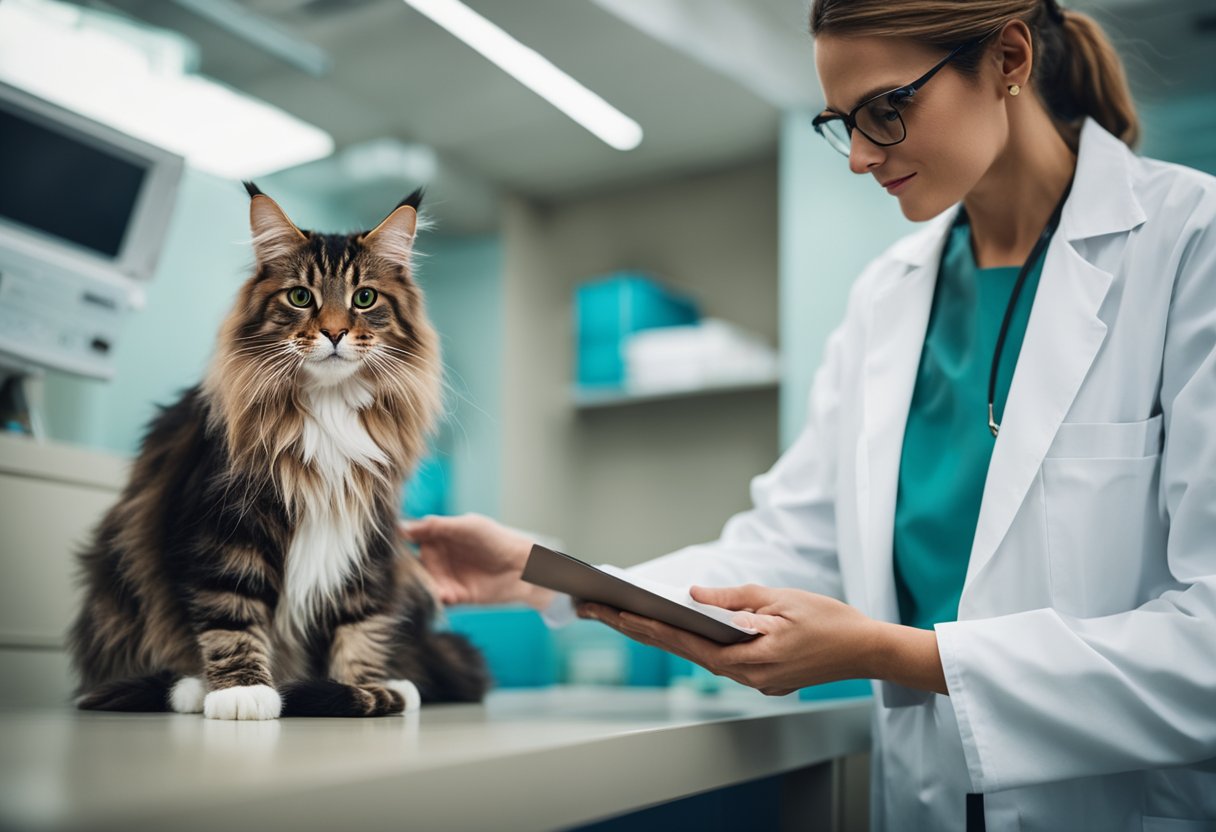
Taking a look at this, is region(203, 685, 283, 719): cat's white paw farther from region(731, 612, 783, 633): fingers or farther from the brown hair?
the brown hair

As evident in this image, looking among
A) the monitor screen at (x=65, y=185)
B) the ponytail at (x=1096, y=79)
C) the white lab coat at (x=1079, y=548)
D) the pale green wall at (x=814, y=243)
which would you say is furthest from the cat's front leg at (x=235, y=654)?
the pale green wall at (x=814, y=243)

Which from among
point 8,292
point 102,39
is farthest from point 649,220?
point 8,292

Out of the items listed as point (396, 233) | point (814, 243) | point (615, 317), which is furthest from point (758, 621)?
point (615, 317)

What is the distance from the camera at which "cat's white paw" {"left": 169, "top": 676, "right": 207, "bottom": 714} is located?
2.96 ft

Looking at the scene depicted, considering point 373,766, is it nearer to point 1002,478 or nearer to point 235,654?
point 235,654

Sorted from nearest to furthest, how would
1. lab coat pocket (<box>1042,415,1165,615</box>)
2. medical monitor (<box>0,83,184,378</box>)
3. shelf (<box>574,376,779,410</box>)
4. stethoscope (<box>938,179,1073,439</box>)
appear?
lab coat pocket (<box>1042,415,1165,615</box>)
stethoscope (<box>938,179,1073,439</box>)
medical monitor (<box>0,83,184,378</box>)
shelf (<box>574,376,779,410</box>)

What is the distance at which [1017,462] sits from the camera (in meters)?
1.12

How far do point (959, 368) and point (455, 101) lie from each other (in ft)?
8.96

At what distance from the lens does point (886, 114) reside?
1.15m

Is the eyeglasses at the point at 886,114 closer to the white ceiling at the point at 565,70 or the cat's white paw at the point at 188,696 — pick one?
the cat's white paw at the point at 188,696

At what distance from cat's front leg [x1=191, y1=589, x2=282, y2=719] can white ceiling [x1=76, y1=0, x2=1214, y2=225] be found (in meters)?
2.45

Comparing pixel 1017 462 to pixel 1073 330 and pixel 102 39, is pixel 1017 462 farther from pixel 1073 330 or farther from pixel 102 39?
pixel 102 39

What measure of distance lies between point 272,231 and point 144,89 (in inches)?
107

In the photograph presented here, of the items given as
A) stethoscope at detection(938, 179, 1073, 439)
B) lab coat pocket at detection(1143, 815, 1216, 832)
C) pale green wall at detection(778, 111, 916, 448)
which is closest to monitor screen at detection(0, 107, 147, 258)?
stethoscope at detection(938, 179, 1073, 439)
